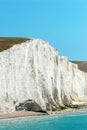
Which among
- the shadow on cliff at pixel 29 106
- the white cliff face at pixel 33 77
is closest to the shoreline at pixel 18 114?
the white cliff face at pixel 33 77

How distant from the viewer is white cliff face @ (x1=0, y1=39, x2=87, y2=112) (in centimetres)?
5103

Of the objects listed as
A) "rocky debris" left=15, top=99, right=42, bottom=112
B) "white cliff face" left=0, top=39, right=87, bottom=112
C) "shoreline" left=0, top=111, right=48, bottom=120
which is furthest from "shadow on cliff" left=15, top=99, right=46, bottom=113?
"shoreline" left=0, top=111, right=48, bottom=120

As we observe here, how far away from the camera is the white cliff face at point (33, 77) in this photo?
2009 inches

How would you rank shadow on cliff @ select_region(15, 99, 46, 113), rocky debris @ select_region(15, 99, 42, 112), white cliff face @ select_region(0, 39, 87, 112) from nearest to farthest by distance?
white cliff face @ select_region(0, 39, 87, 112), shadow on cliff @ select_region(15, 99, 46, 113), rocky debris @ select_region(15, 99, 42, 112)

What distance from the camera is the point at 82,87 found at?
8869cm

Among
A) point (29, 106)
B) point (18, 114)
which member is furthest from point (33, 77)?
point (18, 114)

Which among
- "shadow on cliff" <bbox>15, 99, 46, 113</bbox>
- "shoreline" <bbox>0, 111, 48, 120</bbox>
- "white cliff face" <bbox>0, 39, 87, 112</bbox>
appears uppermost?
"white cliff face" <bbox>0, 39, 87, 112</bbox>

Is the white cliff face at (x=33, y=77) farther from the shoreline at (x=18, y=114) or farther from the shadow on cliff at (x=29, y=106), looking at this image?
the shoreline at (x=18, y=114)

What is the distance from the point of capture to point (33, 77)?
5672 cm

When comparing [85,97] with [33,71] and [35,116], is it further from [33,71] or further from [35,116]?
[35,116]

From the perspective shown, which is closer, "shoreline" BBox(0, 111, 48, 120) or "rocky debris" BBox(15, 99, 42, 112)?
"shoreline" BBox(0, 111, 48, 120)

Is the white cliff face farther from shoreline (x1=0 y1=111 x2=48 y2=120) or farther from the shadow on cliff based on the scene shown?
shoreline (x1=0 y1=111 x2=48 y2=120)

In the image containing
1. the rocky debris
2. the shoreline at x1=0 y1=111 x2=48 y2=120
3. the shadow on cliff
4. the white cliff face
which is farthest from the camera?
the rocky debris

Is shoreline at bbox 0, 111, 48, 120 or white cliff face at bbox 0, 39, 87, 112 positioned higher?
white cliff face at bbox 0, 39, 87, 112
